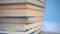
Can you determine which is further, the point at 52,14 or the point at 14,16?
the point at 52,14

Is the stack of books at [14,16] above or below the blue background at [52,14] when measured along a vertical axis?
below

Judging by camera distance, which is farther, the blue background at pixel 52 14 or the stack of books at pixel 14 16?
the blue background at pixel 52 14

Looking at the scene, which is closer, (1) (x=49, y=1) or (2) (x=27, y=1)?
(2) (x=27, y=1)

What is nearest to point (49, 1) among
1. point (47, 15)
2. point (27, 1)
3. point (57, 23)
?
point (47, 15)

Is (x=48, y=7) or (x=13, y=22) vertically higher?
(x=48, y=7)

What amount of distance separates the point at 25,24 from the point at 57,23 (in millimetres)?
2582

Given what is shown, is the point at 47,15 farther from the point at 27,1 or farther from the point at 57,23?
the point at 27,1

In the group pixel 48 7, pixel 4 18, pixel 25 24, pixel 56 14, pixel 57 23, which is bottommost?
pixel 25 24

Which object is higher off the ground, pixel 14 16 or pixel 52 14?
pixel 52 14

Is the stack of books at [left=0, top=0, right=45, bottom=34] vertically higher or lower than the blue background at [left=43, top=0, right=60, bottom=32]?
lower

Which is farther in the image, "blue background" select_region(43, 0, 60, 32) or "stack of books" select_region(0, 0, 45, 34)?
"blue background" select_region(43, 0, 60, 32)

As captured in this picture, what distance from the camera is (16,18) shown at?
151cm

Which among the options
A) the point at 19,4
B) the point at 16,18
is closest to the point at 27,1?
the point at 19,4

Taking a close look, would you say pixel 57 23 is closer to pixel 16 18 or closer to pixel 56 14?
pixel 56 14
